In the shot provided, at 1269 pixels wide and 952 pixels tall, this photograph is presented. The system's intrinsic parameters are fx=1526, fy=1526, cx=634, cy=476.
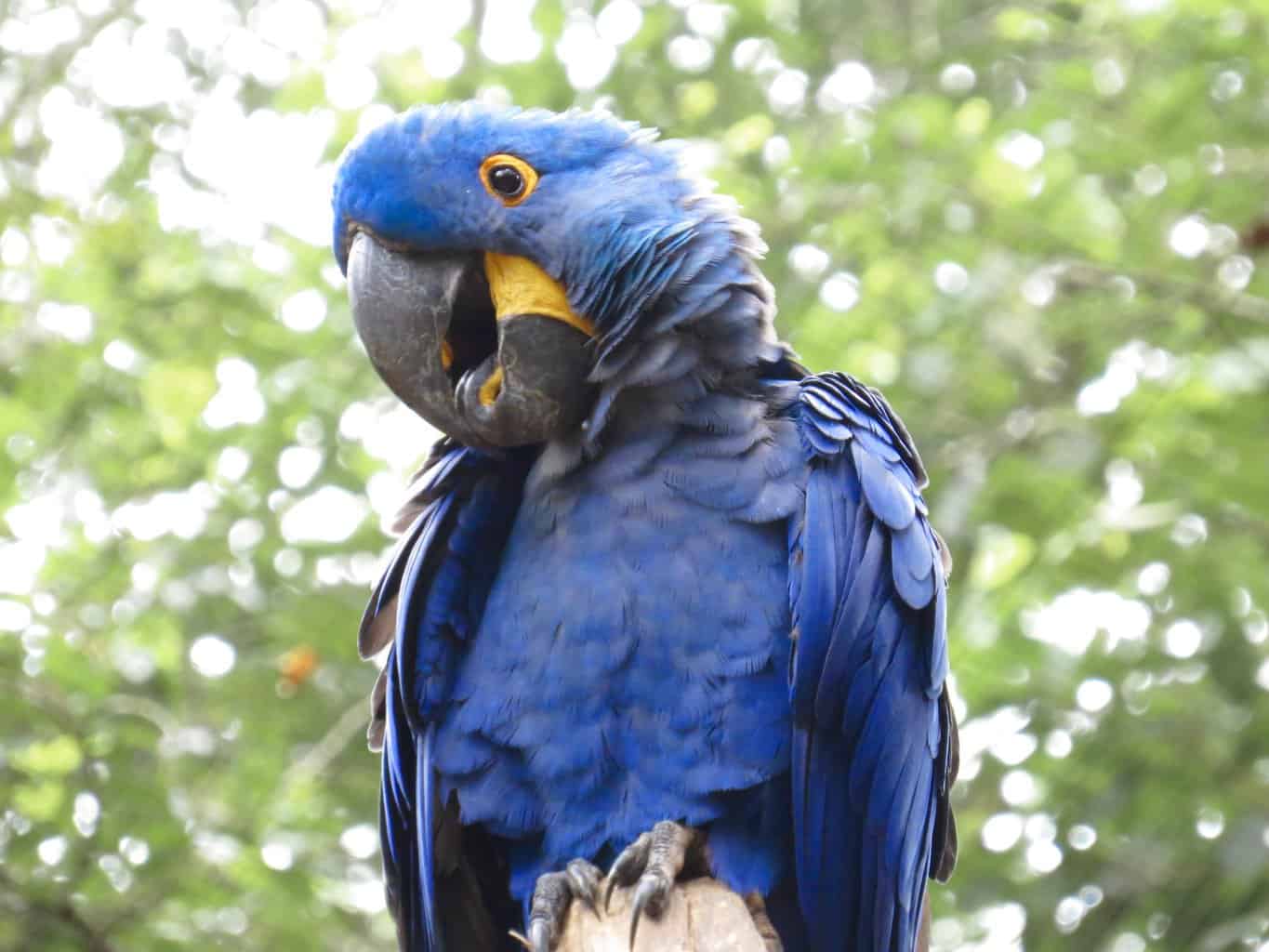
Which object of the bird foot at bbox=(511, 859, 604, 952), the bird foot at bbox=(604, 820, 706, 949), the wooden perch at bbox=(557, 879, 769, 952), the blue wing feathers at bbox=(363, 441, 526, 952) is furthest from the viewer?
the blue wing feathers at bbox=(363, 441, 526, 952)

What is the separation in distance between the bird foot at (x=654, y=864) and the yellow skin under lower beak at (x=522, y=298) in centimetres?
86

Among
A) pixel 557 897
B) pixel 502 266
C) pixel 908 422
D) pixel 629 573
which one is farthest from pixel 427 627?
pixel 908 422

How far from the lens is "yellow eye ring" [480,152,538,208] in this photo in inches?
115

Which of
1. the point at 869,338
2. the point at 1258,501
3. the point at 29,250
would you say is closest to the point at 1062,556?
the point at 1258,501

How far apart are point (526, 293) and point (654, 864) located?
107 cm

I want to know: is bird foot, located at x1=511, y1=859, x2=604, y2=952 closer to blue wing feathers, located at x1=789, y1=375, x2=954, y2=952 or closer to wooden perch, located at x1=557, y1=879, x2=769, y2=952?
wooden perch, located at x1=557, y1=879, x2=769, y2=952

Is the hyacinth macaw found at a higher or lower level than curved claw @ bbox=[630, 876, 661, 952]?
higher

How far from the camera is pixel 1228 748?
4.48 m

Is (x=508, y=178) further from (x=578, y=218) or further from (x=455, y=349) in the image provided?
(x=455, y=349)

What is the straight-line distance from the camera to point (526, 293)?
288cm

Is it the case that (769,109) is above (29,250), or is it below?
above

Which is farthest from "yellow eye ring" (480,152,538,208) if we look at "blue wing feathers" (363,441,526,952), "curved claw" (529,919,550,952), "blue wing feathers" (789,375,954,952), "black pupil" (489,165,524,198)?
"curved claw" (529,919,550,952)

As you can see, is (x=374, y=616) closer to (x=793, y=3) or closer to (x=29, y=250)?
(x=29, y=250)

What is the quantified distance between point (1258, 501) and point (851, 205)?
5.67 ft
